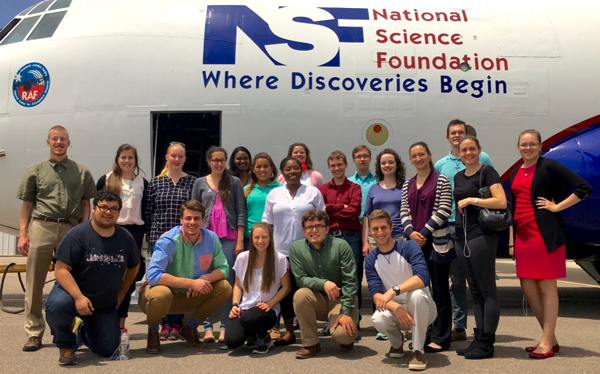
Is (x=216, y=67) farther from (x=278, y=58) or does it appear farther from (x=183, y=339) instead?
(x=183, y=339)

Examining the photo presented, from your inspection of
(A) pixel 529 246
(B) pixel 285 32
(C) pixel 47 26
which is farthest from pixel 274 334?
(C) pixel 47 26

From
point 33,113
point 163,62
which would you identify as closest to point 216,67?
point 163,62

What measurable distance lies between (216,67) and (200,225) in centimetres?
289

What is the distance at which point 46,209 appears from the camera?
616 cm

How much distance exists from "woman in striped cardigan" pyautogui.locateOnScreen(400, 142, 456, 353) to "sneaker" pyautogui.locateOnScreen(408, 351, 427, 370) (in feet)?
1.87

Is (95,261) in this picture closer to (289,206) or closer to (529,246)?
(289,206)

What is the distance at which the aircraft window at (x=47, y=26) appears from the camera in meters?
8.26

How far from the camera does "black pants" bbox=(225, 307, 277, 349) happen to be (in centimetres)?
550

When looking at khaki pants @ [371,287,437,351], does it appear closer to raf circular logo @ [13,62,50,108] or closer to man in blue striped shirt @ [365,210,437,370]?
man in blue striped shirt @ [365,210,437,370]

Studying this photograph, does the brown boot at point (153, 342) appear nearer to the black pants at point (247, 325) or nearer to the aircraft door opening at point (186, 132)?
the black pants at point (247, 325)

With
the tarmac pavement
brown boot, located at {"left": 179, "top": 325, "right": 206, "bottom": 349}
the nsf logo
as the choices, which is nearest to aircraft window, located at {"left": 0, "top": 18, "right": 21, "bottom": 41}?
the nsf logo

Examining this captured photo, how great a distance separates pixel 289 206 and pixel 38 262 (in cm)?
265

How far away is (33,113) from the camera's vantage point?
7.90m

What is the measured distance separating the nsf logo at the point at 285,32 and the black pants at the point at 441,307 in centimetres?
336
